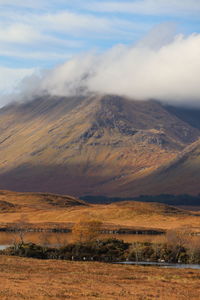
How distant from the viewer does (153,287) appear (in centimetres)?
6950

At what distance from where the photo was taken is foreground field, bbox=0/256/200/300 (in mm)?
59781

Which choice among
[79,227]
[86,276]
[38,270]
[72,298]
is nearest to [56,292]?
[72,298]

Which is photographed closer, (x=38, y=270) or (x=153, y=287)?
(x=153, y=287)

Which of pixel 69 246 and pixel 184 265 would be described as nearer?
pixel 184 265

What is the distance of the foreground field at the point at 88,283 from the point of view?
2354 inches

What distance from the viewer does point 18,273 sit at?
7981 cm

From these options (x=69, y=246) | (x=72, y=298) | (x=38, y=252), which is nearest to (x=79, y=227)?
(x=69, y=246)

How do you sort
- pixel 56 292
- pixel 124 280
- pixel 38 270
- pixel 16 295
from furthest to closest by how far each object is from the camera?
1. pixel 38 270
2. pixel 124 280
3. pixel 56 292
4. pixel 16 295

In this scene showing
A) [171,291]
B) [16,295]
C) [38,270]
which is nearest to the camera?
[16,295]

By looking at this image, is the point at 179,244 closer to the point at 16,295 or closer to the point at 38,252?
the point at 38,252

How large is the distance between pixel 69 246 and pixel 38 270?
181 feet

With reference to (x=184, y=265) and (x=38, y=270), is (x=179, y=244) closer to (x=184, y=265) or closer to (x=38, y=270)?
(x=184, y=265)

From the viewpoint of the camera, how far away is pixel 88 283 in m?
70.9

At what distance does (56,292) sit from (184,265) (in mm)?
67760
